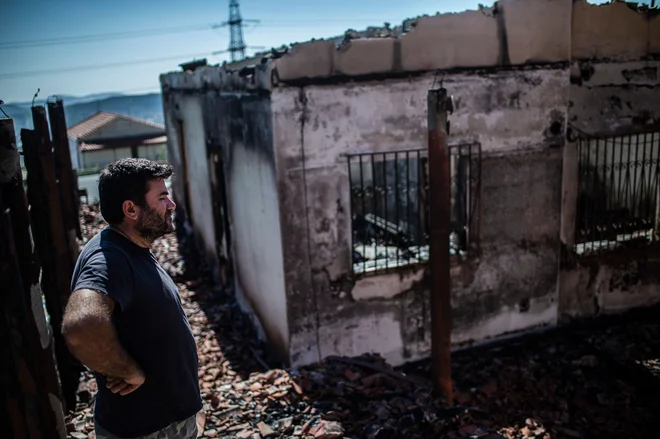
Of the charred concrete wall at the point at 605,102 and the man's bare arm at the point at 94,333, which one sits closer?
the man's bare arm at the point at 94,333

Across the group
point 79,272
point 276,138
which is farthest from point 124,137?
point 79,272

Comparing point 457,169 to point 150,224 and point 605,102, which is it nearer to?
point 605,102

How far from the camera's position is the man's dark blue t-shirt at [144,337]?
2.37 m

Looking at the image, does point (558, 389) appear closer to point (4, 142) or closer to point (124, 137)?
point (4, 142)

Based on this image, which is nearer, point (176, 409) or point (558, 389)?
point (176, 409)

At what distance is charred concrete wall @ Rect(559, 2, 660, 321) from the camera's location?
693 cm

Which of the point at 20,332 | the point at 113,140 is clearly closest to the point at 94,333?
the point at 20,332

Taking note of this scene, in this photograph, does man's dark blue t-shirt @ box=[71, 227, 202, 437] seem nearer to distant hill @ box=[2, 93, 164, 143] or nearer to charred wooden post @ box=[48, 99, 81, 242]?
charred wooden post @ box=[48, 99, 81, 242]

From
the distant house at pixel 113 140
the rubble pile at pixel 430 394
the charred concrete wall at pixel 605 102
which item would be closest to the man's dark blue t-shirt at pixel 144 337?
the rubble pile at pixel 430 394

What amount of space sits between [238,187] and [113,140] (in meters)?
34.2

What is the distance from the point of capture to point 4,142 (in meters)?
2.99

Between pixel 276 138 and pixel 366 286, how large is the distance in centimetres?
204

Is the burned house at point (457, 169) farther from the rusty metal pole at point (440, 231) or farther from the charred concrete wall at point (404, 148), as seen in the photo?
the rusty metal pole at point (440, 231)

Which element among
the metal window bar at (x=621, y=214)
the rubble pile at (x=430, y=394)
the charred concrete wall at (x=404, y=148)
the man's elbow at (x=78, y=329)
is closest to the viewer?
the man's elbow at (x=78, y=329)
